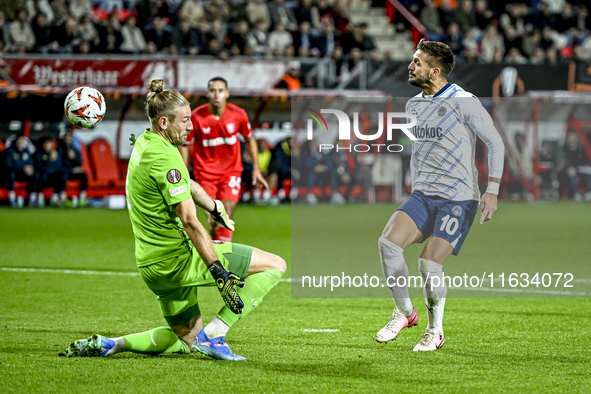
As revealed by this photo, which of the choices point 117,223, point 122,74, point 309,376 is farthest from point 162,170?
point 122,74

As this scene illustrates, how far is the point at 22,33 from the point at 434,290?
53.9 feet

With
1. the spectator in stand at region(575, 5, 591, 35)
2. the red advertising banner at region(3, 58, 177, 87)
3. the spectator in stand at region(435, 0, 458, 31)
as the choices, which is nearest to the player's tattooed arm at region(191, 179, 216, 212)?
the red advertising banner at region(3, 58, 177, 87)

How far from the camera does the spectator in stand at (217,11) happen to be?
22250mm

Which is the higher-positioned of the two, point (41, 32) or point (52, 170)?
point (41, 32)

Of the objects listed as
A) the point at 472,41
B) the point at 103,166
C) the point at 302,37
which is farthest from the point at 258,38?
the point at 472,41

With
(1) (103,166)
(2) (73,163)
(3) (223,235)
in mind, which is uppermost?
(3) (223,235)

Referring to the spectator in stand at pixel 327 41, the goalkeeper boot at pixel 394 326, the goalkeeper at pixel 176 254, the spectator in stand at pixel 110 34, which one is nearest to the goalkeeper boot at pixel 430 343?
the goalkeeper boot at pixel 394 326

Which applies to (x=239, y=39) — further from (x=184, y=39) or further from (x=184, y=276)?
(x=184, y=276)

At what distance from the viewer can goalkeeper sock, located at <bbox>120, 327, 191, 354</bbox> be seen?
5.36m

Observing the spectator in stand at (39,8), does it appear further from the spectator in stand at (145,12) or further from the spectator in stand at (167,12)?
the spectator in stand at (167,12)

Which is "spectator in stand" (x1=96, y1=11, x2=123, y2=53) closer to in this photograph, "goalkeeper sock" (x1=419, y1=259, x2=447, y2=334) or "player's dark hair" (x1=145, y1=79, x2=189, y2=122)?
"player's dark hair" (x1=145, y1=79, x2=189, y2=122)

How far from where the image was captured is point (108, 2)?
21.8 metres

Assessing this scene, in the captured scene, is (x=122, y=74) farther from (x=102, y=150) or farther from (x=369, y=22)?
(x=369, y=22)

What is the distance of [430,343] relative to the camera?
225 inches
